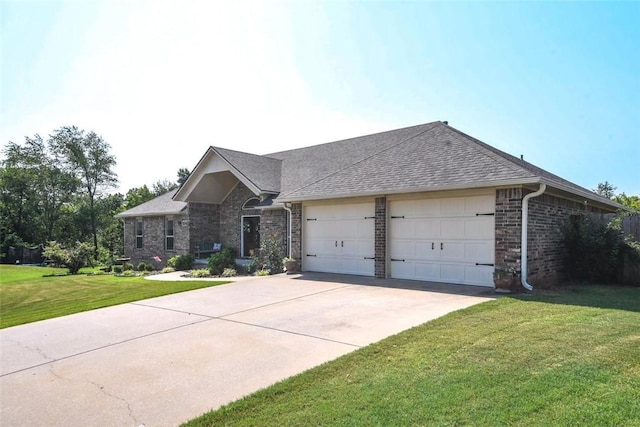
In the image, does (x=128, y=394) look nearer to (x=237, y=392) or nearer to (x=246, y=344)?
(x=237, y=392)

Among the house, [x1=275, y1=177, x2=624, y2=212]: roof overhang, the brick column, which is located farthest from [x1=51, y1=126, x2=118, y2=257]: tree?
[x1=275, y1=177, x2=624, y2=212]: roof overhang

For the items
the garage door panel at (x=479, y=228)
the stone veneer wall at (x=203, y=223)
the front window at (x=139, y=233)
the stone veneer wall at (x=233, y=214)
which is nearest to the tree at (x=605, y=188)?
the stone veneer wall at (x=233, y=214)

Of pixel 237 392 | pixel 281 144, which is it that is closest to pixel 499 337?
pixel 237 392

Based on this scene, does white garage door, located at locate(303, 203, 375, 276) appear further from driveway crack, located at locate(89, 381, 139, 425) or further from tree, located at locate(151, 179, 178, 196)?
tree, located at locate(151, 179, 178, 196)

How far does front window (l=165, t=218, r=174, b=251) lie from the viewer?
2097 cm

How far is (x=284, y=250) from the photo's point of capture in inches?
614

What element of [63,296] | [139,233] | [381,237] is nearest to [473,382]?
[381,237]

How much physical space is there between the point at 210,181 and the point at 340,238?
867 centimetres

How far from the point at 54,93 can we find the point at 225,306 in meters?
8.48

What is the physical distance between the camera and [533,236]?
9750mm

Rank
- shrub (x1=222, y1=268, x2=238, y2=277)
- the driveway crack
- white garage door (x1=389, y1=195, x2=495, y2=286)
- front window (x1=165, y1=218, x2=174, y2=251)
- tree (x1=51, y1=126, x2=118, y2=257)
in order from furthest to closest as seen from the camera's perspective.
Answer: tree (x1=51, y1=126, x2=118, y2=257) < front window (x1=165, y1=218, x2=174, y2=251) < shrub (x1=222, y1=268, x2=238, y2=277) < white garage door (x1=389, y1=195, x2=495, y2=286) < the driveway crack

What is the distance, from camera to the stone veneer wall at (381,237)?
38.5 feet

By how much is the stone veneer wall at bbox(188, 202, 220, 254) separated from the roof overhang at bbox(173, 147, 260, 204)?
0.34 meters

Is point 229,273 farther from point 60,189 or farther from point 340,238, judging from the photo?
point 60,189
